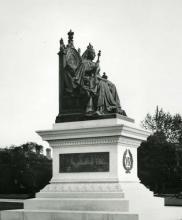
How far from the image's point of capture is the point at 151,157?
2007 inches

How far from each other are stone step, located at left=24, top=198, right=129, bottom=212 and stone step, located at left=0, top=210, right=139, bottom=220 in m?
0.56

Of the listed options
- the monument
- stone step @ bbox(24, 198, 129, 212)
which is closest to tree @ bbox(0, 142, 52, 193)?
the monument

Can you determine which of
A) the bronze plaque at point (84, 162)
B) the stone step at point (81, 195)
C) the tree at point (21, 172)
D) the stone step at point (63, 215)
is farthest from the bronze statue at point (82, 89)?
the tree at point (21, 172)

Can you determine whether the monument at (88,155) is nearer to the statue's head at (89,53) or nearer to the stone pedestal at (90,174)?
the stone pedestal at (90,174)

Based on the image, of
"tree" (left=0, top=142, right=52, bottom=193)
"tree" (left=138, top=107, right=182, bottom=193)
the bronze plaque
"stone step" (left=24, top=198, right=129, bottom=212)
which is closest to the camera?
"stone step" (left=24, top=198, right=129, bottom=212)

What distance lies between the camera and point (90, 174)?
1522 cm

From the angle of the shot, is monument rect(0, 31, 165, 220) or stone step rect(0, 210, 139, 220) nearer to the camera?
stone step rect(0, 210, 139, 220)

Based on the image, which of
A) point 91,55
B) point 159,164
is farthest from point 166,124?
point 91,55

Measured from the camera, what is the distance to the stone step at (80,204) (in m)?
14.1

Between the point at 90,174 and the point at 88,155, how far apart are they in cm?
57

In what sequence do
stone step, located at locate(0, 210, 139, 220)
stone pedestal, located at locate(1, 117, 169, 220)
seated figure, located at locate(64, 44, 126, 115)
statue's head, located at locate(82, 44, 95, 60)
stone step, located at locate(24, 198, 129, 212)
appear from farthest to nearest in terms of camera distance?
1. statue's head, located at locate(82, 44, 95, 60)
2. seated figure, located at locate(64, 44, 126, 115)
3. stone pedestal, located at locate(1, 117, 169, 220)
4. stone step, located at locate(24, 198, 129, 212)
5. stone step, located at locate(0, 210, 139, 220)

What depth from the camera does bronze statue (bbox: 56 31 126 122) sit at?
630 inches

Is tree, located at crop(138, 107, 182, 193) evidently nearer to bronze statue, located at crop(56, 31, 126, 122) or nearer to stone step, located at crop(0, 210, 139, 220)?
bronze statue, located at crop(56, 31, 126, 122)

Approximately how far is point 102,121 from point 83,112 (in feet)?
2.94
